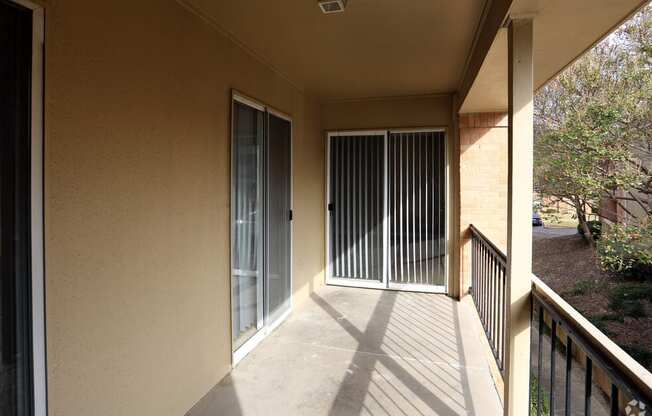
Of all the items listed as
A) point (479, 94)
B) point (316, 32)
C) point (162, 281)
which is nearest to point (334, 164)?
point (479, 94)

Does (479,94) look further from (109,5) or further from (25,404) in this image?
(25,404)

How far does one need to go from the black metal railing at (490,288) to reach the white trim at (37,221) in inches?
91.8

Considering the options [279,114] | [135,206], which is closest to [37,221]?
[135,206]

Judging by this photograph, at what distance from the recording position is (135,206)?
6.33 feet

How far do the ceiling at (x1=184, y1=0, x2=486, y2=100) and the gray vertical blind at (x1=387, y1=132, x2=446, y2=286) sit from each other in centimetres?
89

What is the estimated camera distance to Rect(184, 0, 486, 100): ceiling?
239 cm

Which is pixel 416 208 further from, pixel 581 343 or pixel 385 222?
pixel 581 343

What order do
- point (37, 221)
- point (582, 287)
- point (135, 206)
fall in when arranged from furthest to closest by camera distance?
point (582, 287) < point (135, 206) < point (37, 221)

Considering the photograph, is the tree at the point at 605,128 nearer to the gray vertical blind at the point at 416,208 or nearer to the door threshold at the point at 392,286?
the gray vertical blind at the point at 416,208

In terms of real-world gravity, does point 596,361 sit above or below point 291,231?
below

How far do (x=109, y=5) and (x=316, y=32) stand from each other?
1.40 metres

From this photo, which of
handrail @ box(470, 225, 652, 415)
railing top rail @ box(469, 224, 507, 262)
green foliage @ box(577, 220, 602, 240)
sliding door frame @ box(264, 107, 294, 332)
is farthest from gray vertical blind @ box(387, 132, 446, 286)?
green foliage @ box(577, 220, 602, 240)

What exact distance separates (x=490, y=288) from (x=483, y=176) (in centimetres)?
171

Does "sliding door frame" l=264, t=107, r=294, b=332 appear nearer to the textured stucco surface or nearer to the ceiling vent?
the textured stucco surface
